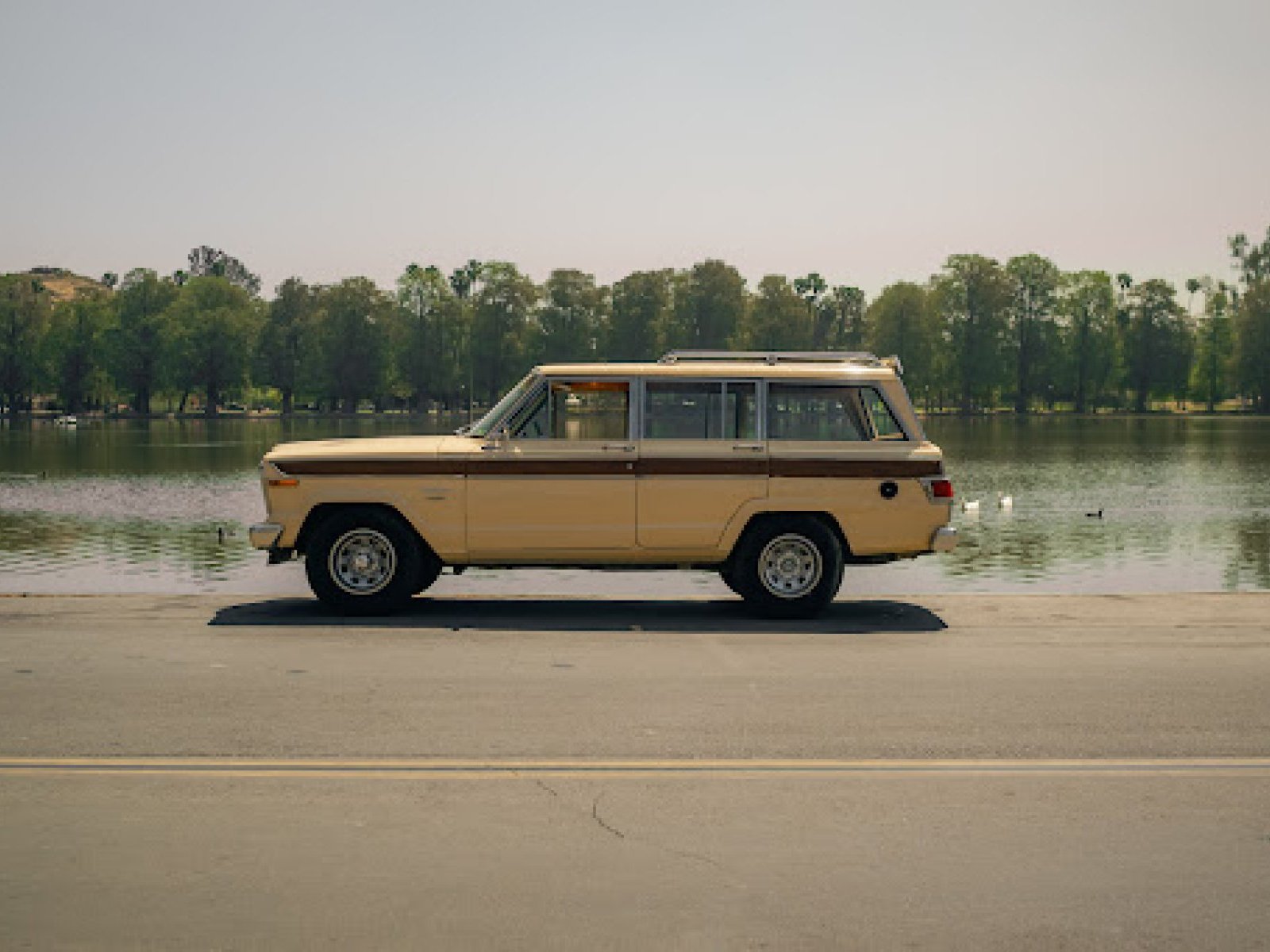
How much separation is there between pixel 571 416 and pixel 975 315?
136 meters

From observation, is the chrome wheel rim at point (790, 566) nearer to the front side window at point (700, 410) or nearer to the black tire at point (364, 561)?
the front side window at point (700, 410)

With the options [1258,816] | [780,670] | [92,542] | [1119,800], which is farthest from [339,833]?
[92,542]

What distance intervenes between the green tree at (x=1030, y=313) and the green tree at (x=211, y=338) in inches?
2994

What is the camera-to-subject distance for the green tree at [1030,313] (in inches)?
5743

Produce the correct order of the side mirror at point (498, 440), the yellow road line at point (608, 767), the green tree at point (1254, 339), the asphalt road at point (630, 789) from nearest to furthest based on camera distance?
the asphalt road at point (630, 789), the yellow road line at point (608, 767), the side mirror at point (498, 440), the green tree at point (1254, 339)

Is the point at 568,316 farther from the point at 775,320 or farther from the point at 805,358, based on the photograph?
the point at 805,358

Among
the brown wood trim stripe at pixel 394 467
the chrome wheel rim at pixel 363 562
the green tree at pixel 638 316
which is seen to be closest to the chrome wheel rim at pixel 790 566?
the brown wood trim stripe at pixel 394 467

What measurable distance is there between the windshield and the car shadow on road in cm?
162

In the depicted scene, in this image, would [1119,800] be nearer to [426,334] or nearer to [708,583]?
[708,583]

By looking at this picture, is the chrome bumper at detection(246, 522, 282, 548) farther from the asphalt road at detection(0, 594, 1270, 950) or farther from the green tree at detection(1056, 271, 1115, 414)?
the green tree at detection(1056, 271, 1115, 414)

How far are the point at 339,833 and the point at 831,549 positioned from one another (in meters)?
7.68

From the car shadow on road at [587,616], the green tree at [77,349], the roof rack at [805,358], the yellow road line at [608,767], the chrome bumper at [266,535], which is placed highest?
the green tree at [77,349]

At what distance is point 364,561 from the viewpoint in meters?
13.1

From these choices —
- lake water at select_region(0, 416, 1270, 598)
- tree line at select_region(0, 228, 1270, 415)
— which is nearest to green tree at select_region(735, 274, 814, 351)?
tree line at select_region(0, 228, 1270, 415)
